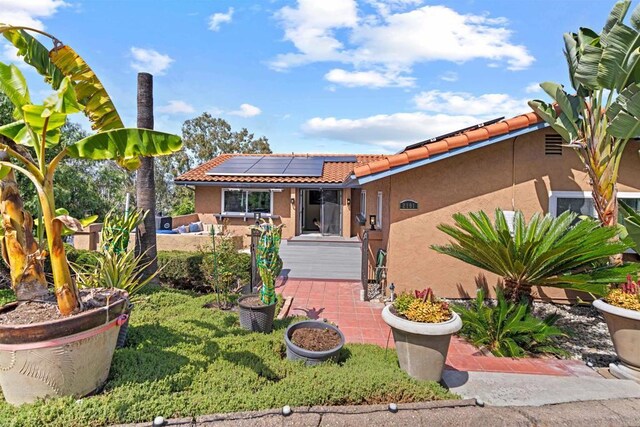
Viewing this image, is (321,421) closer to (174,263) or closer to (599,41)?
(174,263)

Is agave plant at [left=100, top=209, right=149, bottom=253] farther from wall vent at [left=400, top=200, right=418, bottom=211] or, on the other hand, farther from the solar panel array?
the solar panel array

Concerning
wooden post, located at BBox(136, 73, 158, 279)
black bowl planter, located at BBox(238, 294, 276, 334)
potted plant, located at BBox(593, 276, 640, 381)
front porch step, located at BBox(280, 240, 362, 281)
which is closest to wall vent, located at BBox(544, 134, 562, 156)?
potted plant, located at BBox(593, 276, 640, 381)

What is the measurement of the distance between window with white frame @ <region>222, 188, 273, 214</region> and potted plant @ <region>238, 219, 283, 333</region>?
35.8ft

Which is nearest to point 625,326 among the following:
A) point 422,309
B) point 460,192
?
point 422,309

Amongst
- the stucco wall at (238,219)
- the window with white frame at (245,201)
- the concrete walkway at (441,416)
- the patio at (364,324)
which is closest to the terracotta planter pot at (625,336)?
the patio at (364,324)

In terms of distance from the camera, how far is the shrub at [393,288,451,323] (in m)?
4.36

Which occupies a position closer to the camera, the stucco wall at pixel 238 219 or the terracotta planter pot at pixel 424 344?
the terracotta planter pot at pixel 424 344

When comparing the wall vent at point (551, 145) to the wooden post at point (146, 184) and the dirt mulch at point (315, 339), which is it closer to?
the dirt mulch at point (315, 339)

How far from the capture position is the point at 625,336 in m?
4.61

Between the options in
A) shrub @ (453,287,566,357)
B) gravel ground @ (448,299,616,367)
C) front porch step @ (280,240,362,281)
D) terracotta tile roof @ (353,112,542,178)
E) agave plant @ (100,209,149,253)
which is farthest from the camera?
front porch step @ (280,240,362,281)

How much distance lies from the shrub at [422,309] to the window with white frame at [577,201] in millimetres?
5684

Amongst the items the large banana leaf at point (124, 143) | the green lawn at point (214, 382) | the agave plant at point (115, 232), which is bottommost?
the green lawn at point (214, 382)

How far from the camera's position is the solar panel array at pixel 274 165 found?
56.1ft

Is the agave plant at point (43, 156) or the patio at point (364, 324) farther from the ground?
the agave plant at point (43, 156)
